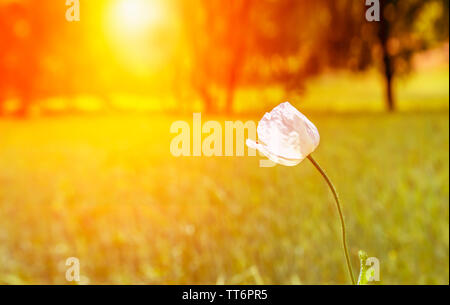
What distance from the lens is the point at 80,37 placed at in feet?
32.7

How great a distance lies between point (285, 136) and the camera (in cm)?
36

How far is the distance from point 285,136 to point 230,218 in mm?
1930

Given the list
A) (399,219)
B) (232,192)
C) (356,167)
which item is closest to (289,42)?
(356,167)

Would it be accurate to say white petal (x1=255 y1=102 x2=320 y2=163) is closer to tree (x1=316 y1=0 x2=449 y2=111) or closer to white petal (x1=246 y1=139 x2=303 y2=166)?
white petal (x1=246 y1=139 x2=303 y2=166)

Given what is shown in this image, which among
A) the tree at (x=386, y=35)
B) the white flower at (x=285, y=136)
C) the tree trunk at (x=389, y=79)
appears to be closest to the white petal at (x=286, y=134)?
the white flower at (x=285, y=136)

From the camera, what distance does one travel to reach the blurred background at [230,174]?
1.90 meters

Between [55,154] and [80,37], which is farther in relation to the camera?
[80,37]

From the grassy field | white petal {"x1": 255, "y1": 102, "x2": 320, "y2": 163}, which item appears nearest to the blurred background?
the grassy field

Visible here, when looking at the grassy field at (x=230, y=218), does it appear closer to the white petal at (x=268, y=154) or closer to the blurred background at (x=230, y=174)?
the blurred background at (x=230, y=174)

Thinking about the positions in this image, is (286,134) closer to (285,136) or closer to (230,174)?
(285,136)

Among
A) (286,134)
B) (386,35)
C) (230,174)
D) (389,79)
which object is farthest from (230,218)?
(386,35)

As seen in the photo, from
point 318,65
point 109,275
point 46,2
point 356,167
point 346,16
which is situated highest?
point 46,2

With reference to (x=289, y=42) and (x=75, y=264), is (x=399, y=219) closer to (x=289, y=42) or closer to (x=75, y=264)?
(x=75, y=264)

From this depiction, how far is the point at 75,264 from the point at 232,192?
107 centimetres
